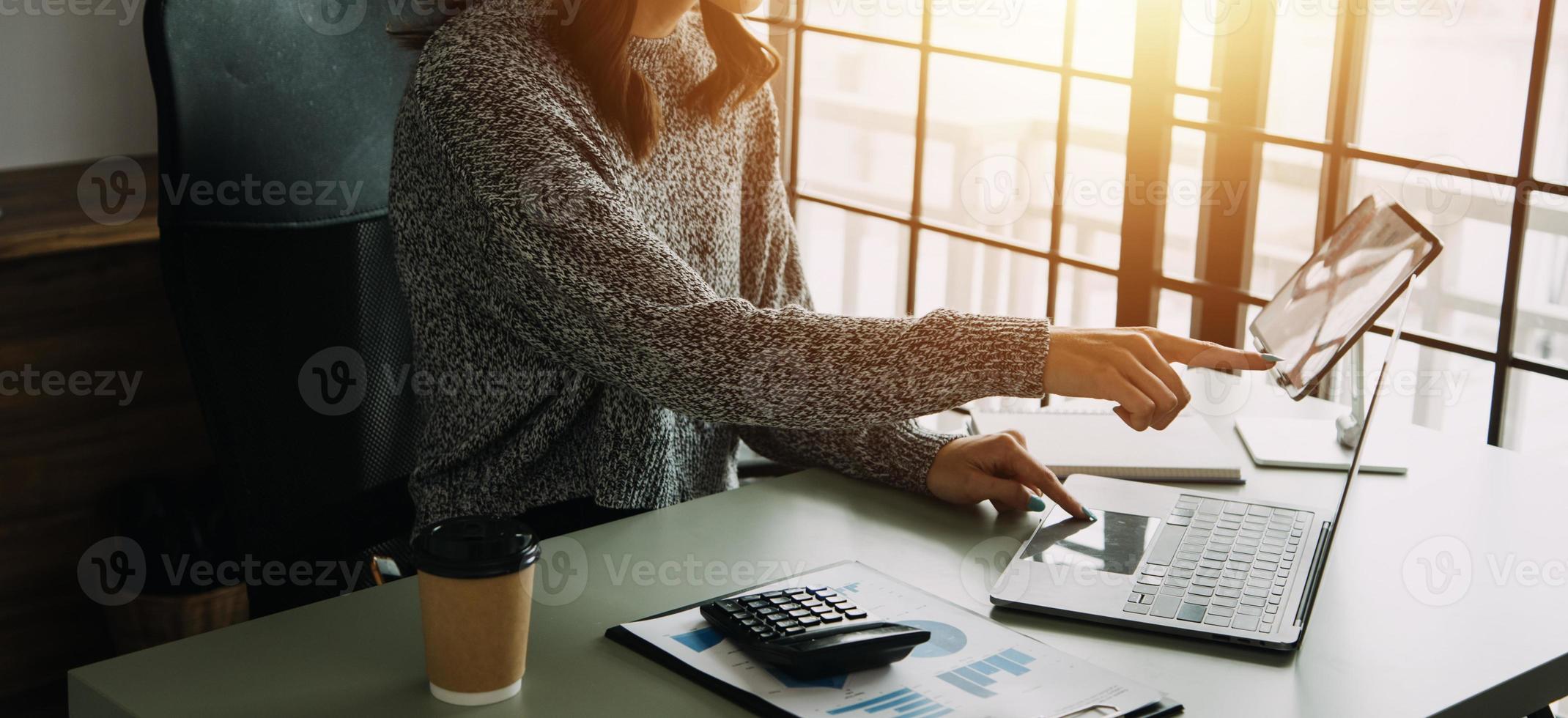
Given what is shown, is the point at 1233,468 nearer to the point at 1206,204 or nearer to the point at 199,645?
the point at 1206,204

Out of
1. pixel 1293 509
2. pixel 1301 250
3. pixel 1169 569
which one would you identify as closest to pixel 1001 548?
pixel 1169 569

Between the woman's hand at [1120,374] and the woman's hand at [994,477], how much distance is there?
16 cm

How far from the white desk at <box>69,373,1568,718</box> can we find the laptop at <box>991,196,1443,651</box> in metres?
0.02

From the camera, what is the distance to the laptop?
40.1 inches

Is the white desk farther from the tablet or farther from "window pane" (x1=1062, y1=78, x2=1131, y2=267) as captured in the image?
"window pane" (x1=1062, y1=78, x2=1131, y2=267)

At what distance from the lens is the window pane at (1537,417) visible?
1.77m

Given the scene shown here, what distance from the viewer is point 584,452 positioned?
52.7 inches

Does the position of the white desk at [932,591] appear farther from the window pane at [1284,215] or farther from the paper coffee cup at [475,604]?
the window pane at [1284,215]

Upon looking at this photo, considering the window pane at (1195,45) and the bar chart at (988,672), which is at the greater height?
the window pane at (1195,45)

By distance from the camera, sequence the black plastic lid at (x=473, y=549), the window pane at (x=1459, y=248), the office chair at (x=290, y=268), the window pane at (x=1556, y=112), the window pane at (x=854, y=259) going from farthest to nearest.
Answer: the window pane at (x=854, y=259)
the window pane at (x=1459, y=248)
the window pane at (x=1556, y=112)
the office chair at (x=290, y=268)
the black plastic lid at (x=473, y=549)

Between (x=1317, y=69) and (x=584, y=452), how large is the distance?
1249mm

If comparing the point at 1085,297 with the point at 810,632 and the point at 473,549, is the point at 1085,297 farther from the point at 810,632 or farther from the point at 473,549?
the point at 473,549

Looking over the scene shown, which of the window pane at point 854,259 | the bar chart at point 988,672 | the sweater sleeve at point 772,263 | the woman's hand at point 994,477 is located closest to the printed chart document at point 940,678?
the bar chart at point 988,672

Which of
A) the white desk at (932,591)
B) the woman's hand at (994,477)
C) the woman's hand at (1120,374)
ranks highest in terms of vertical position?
the woman's hand at (1120,374)
